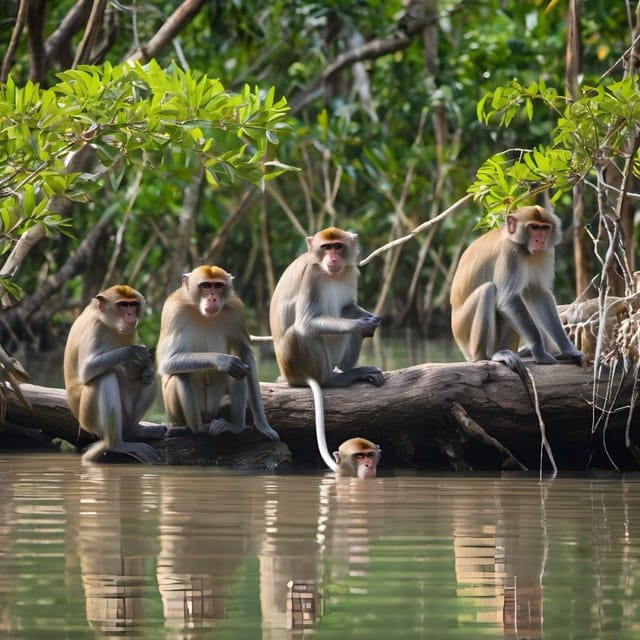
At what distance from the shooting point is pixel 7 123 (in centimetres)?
905

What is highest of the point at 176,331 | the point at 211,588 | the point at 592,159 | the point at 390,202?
the point at 390,202

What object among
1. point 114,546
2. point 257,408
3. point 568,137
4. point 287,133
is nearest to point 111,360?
point 257,408

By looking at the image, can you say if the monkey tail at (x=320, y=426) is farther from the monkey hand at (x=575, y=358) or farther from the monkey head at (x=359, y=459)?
the monkey hand at (x=575, y=358)

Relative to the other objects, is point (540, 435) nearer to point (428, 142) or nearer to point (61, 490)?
point (61, 490)

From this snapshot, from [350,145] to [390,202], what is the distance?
286 centimetres

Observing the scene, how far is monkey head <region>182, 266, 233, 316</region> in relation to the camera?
9922 millimetres

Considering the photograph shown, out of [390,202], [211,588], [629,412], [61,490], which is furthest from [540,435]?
[390,202]

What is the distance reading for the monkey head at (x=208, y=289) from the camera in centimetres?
992

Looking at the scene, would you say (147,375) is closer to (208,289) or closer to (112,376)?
(112,376)

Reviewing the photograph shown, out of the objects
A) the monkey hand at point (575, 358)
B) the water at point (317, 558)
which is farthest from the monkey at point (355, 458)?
the monkey hand at point (575, 358)

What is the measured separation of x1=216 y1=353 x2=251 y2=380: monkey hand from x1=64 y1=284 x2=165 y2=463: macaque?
534 millimetres

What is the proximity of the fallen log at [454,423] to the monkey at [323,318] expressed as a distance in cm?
20

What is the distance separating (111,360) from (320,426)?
152 cm

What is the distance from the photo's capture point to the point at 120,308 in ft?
33.1
